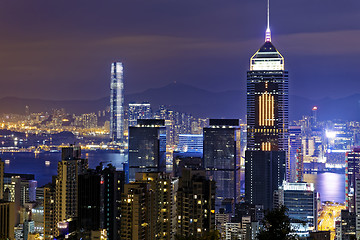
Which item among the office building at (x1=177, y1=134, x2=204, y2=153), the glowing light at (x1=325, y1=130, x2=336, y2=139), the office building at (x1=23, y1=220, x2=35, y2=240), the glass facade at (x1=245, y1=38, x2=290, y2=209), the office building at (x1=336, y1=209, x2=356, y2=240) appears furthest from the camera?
the glowing light at (x1=325, y1=130, x2=336, y2=139)

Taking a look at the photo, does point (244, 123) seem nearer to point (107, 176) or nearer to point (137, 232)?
point (107, 176)

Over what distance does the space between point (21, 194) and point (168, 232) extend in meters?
10.5

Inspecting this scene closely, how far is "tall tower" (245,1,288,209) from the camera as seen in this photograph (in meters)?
32.0

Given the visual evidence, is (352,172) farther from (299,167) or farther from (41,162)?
(41,162)

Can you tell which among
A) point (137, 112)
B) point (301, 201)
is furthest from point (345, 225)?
point (137, 112)

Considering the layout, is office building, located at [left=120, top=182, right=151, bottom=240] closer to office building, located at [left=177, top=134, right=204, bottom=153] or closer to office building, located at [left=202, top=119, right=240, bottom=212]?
office building, located at [left=202, top=119, right=240, bottom=212]

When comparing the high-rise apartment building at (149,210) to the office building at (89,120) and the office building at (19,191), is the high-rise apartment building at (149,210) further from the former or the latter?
the office building at (89,120)

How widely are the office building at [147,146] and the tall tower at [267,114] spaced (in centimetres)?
431

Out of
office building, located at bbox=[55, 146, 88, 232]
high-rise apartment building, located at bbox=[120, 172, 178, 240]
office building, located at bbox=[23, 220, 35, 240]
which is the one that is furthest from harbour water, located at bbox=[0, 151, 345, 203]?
high-rise apartment building, located at bbox=[120, 172, 178, 240]

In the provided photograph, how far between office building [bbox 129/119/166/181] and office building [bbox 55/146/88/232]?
15458 millimetres

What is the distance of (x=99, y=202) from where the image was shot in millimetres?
13703

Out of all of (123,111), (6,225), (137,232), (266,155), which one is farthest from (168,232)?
(123,111)

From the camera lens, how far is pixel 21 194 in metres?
21.9

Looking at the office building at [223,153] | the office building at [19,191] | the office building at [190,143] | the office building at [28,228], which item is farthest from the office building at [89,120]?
the office building at [28,228]
